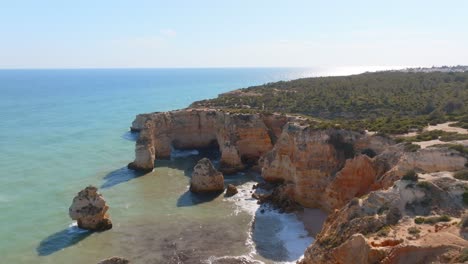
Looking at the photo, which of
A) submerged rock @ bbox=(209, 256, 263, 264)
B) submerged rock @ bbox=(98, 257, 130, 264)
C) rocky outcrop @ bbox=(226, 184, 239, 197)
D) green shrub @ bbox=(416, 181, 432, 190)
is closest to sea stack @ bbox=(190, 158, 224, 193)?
rocky outcrop @ bbox=(226, 184, 239, 197)

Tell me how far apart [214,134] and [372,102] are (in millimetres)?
20203

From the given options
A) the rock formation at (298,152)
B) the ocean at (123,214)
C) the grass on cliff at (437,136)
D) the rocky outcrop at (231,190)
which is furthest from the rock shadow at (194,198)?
the grass on cliff at (437,136)

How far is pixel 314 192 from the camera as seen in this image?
34500 mm

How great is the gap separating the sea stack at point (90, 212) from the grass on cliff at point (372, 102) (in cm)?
1982

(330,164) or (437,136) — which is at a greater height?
(437,136)

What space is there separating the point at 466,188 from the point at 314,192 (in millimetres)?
16706

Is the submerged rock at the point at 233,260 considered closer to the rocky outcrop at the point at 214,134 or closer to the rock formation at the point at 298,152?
the rock formation at the point at 298,152

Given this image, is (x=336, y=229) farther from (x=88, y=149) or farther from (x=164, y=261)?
(x=88, y=149)

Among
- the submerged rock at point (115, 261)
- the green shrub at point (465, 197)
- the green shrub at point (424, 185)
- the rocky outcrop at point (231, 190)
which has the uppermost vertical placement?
the green shrub at point (424, 185)

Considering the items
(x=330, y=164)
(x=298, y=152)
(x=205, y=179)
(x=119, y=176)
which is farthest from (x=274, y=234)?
(x=119, y=176)

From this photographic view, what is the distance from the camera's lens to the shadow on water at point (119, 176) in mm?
43975

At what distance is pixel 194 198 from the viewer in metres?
39.2

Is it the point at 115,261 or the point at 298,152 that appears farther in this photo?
the point at 298,152

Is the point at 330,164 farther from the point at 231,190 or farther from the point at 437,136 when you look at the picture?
the point at 231,190
